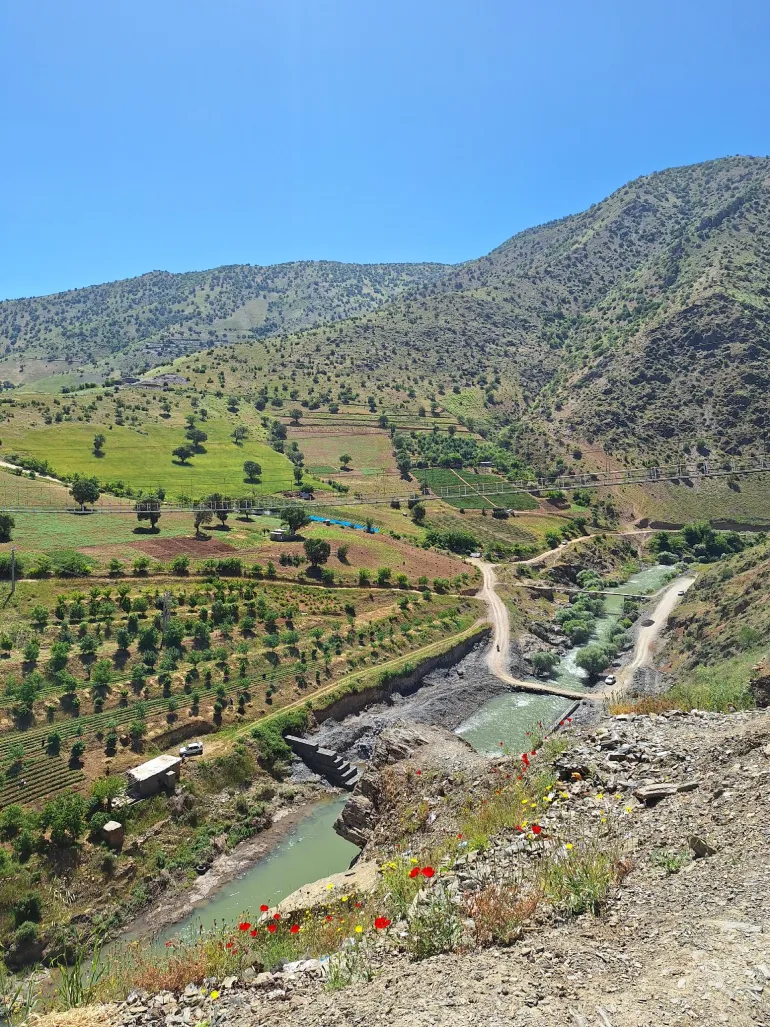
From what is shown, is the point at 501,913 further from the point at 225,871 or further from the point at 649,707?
the point at 225,871

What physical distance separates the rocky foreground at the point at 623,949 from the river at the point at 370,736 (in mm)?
8290

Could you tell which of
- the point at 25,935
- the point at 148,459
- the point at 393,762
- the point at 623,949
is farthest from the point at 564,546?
the point at 623,949

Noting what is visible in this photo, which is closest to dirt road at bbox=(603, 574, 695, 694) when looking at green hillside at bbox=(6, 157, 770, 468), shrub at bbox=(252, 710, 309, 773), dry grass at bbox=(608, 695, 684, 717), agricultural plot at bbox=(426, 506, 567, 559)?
agricultural plot at bbox=(426, 506, 567, 559)

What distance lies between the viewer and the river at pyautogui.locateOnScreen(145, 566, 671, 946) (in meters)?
26.5

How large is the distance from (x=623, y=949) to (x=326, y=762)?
105 feet

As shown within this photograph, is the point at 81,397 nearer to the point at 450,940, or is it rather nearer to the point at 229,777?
the point at 229,777

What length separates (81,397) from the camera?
11725 centimetres

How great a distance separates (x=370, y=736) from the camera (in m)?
40.4

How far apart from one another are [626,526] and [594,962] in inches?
3660

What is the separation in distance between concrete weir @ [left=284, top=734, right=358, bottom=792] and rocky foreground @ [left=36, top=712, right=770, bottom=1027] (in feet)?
86.4

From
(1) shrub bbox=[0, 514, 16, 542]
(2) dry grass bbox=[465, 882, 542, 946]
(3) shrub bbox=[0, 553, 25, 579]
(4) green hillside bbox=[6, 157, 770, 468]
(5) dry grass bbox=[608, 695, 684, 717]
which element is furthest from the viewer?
(4) green hillside bbox=[6, 157, 770, 468]

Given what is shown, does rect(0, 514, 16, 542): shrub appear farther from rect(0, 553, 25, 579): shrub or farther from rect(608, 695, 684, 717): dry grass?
rect(608, 695, 684, 717): dry grass

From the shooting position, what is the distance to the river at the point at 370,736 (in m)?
26.5

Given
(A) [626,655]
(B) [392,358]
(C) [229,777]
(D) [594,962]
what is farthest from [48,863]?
(B) [392,358]
